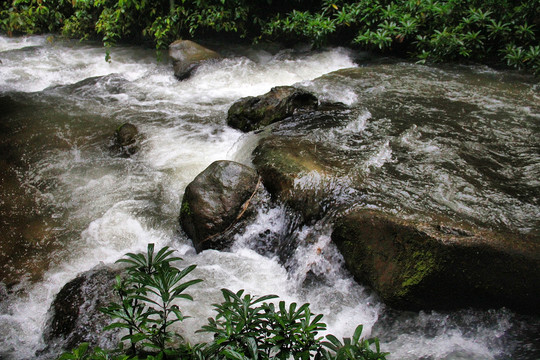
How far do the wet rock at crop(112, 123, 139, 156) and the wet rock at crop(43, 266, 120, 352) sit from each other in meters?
2.50

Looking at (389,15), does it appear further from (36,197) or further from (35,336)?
(35,336)

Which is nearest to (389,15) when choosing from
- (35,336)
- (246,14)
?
(246,14)

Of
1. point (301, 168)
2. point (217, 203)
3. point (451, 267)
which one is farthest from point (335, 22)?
point (451, 267)

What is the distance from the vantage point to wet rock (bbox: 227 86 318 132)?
17.5ft

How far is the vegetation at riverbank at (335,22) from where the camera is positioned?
7270 mm

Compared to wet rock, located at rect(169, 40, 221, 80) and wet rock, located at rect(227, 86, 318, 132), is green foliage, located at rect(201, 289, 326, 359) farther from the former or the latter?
wet rock, located at rect(169, 40, 221, 80)

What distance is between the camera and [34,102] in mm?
6836

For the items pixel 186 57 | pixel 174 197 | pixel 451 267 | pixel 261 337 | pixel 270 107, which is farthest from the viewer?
pixel 186 57

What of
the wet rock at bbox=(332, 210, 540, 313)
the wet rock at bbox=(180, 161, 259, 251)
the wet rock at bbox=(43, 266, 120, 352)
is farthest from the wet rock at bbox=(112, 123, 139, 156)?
the wet rock at bbox=(332, 210, 540, 313)

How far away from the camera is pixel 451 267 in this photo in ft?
8.80

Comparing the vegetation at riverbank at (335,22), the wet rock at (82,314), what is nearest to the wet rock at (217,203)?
the wet rock at (82,314)

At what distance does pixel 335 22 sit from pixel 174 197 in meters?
6.56

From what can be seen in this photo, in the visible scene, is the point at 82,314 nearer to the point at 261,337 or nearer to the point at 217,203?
the point at 217,203

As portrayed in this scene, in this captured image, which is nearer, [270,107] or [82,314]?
[82,314]
